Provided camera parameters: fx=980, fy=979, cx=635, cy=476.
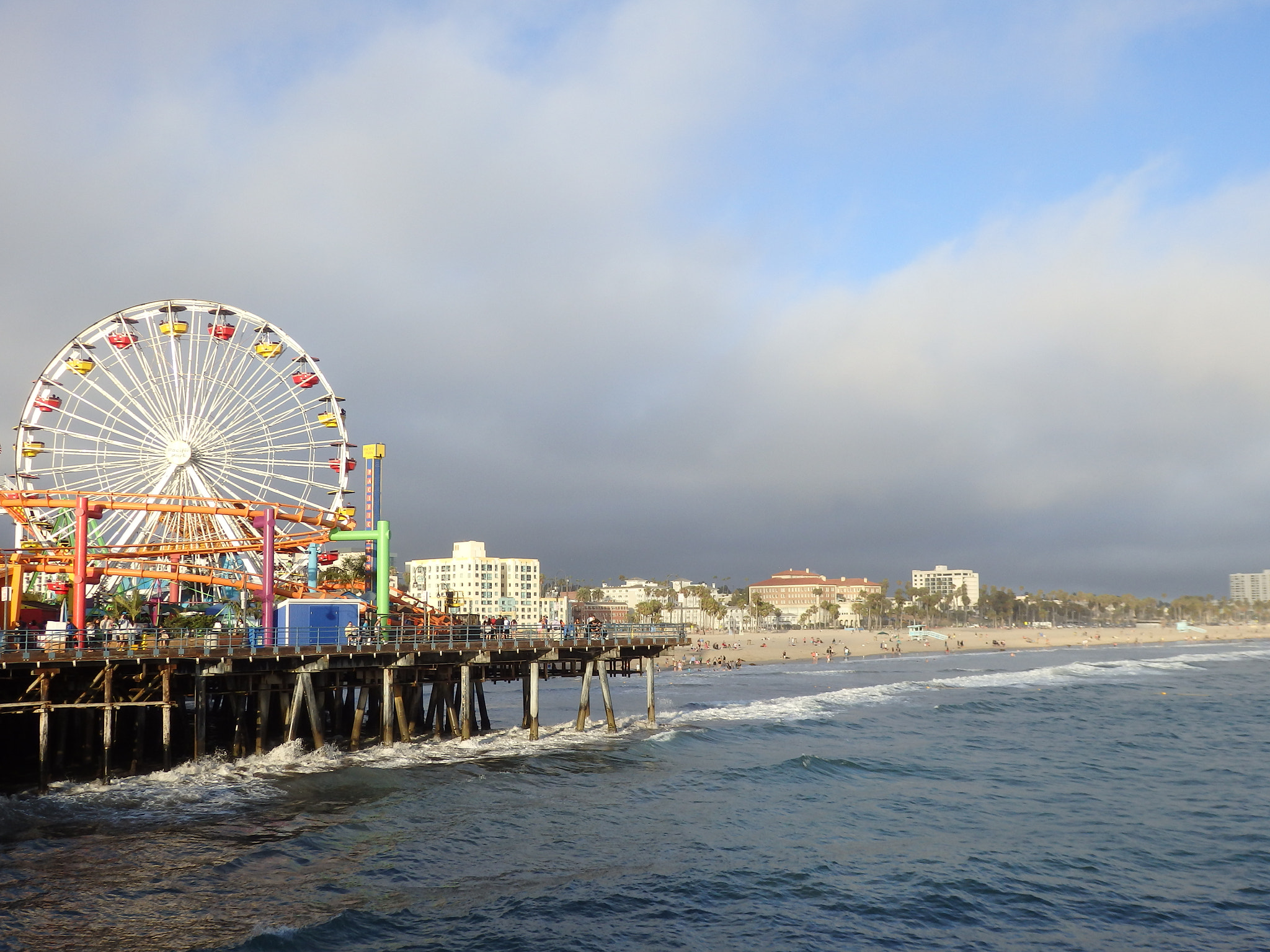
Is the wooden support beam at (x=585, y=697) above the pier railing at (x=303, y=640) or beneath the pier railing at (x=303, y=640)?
beneath

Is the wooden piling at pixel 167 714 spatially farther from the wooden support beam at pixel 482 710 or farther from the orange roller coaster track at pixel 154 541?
the wooden support beam at pixel 482 710

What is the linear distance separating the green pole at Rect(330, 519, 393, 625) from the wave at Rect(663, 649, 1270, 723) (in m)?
15.3

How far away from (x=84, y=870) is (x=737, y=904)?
13.4 meters

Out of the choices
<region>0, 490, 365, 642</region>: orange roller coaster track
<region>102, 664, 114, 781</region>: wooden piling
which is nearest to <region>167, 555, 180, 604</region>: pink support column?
<region>0, 490, 365, 642</region>: orange roller coaster track

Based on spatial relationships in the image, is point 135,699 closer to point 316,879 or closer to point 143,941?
point 316,879

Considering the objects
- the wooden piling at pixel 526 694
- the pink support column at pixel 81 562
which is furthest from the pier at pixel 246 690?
the pink support column at pixel 81 562

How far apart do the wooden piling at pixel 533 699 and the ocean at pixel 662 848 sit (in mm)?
571

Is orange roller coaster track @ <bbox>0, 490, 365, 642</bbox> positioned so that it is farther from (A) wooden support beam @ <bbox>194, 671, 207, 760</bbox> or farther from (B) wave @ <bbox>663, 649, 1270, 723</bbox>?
(B) wave @ <bbox>663, 649, 1270, 723</bbox>

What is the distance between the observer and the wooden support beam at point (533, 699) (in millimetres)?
38062

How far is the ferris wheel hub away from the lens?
144 ft

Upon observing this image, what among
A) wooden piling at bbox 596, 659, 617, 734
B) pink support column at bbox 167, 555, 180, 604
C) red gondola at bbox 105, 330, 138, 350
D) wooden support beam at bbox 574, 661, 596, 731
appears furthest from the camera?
pink support column at bbox 167, 555, 180, 604

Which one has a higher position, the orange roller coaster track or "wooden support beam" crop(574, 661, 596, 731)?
the orange roller coaster track

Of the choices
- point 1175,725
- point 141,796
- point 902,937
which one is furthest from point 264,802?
point 1175,725

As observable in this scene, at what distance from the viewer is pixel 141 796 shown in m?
27.0
